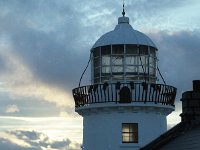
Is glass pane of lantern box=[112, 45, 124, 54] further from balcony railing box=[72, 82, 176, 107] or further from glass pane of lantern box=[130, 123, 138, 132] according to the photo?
glass pane of lantern box=[130, 123, 138, 132]

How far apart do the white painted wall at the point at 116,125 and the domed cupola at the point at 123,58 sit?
1352 millimetres

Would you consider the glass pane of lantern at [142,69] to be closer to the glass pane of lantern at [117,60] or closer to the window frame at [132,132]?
the glass pane of lantern at [117,60]

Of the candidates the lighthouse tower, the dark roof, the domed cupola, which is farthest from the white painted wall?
the dark roof

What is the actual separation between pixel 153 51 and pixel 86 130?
4.54m

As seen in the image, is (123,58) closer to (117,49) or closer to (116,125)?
(117,49)

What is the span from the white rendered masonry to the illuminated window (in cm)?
14

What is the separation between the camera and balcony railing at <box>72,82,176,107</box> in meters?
25.6

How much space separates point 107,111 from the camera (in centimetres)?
2583

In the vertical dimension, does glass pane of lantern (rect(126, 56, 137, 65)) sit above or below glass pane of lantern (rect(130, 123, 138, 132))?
above

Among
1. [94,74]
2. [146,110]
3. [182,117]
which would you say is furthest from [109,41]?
[182,117]

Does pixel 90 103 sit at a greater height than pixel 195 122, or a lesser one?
greater

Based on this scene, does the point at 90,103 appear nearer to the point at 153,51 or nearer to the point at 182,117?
the point at 153,51

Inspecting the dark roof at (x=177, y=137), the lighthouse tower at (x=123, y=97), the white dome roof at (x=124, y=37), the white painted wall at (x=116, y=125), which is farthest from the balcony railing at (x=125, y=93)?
the dark roof at (x=177, y=137)

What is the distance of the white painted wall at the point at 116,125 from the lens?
25766 millimetres
